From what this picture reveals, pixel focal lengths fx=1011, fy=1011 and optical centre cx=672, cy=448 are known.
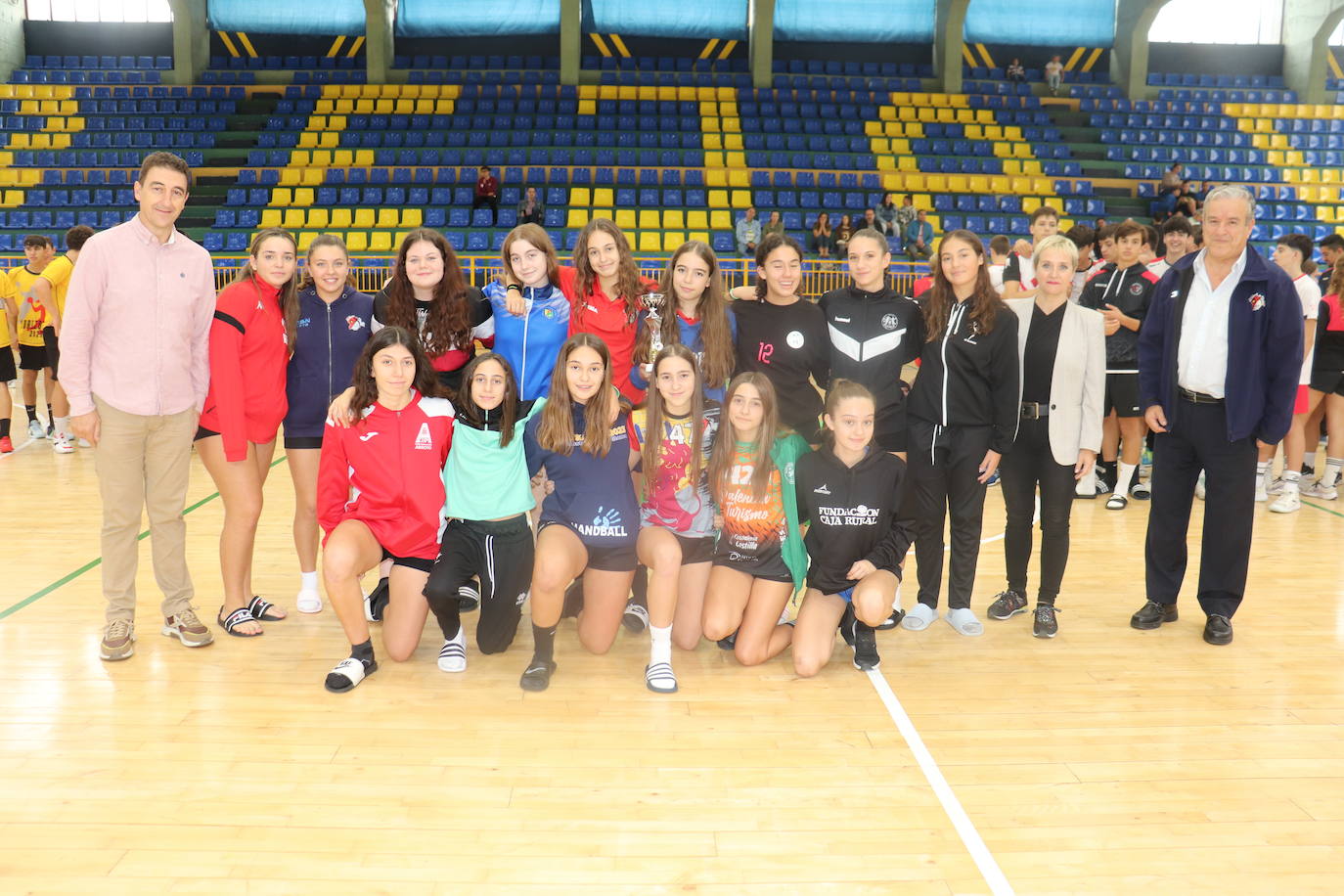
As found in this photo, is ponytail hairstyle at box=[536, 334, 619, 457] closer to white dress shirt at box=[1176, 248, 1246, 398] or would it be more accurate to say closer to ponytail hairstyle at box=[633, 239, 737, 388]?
ponytail hairstyle at box=[633, 239, 737, 388]

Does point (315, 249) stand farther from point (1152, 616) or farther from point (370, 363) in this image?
point (1152, 616)

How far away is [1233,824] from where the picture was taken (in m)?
2.49

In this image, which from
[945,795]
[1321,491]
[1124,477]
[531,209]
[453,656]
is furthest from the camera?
[531,209]

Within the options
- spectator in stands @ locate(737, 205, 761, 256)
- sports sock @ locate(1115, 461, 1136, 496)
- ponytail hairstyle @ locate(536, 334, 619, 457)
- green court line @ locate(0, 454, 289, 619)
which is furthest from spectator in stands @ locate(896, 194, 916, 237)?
ponytail hairstyle @ locate(536, 334, 619, 457)

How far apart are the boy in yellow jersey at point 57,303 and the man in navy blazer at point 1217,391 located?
5458 millimetres

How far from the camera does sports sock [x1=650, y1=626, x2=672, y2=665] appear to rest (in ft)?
11.0

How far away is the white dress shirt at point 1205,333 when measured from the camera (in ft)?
12.0

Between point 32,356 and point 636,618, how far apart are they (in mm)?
6059

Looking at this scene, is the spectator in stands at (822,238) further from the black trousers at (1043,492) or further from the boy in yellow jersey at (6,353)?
the black trousers at (1043,492)

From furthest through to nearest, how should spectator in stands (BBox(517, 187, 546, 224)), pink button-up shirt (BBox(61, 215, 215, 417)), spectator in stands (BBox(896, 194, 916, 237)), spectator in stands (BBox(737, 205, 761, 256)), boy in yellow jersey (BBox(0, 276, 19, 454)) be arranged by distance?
spectator in stands (BBox(896, 194, 916, 237)) → spectator in stands (BBox(517, 187, 546, 224)) → spectator in stands (BBox(737, 205, 761, 256)) → boy in yellow jersey (BBox(0, 276, 19, 454)) → pink button-up shirt (BBox(61, 215, 215, 417))

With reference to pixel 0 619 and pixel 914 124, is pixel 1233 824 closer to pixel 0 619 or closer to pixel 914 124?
pixel 0 619

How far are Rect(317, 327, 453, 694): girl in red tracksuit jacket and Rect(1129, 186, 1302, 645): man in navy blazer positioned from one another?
2.68 meters

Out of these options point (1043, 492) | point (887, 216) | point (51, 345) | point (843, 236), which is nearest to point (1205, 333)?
point (1043, 492)

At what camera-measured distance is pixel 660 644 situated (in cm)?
336
